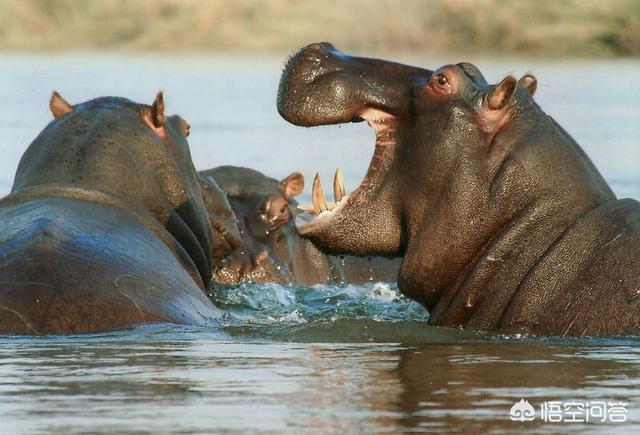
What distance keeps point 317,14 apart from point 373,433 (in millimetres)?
47771

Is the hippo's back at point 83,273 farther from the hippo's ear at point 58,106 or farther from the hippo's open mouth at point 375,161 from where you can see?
the hippo's ear at point 58,106

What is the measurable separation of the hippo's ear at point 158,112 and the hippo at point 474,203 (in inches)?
50.2

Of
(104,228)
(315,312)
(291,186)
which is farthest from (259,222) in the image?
(104,228)

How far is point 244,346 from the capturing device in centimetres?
718

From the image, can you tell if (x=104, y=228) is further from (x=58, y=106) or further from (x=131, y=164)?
(x=58, y=106)

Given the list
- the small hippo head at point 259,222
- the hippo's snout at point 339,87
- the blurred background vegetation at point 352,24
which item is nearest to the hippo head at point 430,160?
the hippo's snout at point 339,87

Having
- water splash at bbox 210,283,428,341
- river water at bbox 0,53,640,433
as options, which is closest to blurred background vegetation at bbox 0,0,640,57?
water splash at bbox 210,283,428,341

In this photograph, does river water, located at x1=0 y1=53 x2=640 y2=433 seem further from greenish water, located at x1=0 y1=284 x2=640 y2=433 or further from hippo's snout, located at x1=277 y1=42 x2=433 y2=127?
hippo's snout, located at x1=277 y1=42 x2=433 y2=127

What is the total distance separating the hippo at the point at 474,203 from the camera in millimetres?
7137

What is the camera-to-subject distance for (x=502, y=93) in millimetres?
7383

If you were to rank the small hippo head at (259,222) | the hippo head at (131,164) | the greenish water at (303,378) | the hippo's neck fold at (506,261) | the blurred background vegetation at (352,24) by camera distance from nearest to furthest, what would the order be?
the greenish water at (303,378) < the hippo's neck fold at (506,261) < the hippo head at (131,164) < the small hippo head at (259,222) < the blurred background vegetation at (352,24)

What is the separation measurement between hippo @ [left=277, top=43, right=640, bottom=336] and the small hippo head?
14.0 feet

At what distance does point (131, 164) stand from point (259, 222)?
12.3 ft

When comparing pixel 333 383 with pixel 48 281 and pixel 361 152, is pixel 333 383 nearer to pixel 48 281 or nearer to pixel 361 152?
pixel 48 281
